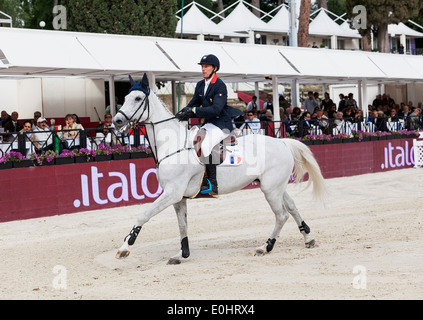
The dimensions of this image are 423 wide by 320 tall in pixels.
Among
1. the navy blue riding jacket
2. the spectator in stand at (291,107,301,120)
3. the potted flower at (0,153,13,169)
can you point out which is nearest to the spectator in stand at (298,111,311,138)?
the spectator in stand at (291,107,301,120)

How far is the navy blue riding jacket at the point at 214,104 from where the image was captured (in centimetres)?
892

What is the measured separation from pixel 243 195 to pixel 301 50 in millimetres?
7356

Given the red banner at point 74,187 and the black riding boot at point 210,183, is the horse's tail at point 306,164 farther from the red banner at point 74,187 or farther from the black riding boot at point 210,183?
the red banner at point 74,187

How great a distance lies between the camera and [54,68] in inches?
606

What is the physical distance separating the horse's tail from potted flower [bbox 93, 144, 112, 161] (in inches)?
221

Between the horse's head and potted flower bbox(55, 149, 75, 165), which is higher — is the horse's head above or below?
above

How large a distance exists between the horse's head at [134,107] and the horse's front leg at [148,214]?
3.22 feet

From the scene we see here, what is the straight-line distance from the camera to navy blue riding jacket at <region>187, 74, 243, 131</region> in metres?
8.92

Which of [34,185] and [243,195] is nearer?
[34,185]

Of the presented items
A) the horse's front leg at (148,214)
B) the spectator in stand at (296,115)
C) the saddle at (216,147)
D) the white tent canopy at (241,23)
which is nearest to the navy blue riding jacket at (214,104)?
the saddle at (216,147)

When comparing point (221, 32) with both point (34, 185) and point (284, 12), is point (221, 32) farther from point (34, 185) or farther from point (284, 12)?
point (34, 185)

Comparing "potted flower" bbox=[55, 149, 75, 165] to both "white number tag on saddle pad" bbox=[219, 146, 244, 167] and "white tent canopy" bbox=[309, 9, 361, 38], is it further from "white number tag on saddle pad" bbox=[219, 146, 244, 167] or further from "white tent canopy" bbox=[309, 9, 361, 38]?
"white tent canopy" bbox=[309, 9, 361, 38]
